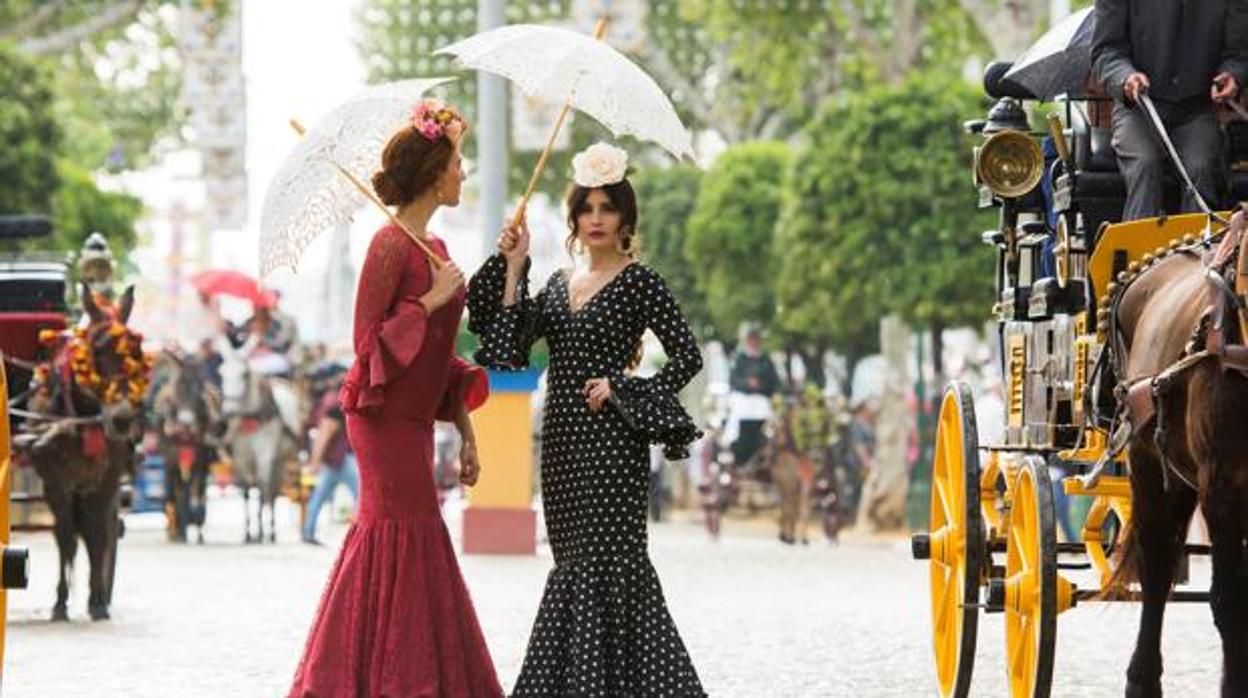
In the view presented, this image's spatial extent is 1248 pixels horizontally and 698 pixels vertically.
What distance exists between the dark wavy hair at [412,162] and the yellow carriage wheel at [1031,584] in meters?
2.12

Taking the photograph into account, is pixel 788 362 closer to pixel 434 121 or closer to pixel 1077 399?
pixel 1077 399

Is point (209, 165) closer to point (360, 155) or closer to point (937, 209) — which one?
point (937, 209)

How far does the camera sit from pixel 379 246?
993 cm

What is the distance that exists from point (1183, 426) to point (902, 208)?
22778 millimetres

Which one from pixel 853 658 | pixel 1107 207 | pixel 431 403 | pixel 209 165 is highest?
pixel 209 165

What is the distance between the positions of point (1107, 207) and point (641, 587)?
7.89 feet

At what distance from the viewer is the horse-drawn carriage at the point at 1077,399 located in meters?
9.59

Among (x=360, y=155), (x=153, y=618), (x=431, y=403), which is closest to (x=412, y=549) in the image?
(x=431, y=403)

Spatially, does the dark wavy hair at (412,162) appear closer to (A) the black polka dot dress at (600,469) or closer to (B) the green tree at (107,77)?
(A) the black polka dot dress at (600,469)

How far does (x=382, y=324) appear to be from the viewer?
9922 millimetres

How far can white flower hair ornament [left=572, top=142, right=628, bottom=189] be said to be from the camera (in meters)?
9.88

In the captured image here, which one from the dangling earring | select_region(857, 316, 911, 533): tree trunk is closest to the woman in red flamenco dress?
the dangling earring

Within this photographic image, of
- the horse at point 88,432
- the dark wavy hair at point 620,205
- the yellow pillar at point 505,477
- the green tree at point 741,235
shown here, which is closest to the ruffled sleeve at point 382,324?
the dark wavy hair at point 620,205

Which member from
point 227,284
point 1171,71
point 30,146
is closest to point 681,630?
point 1171,71
